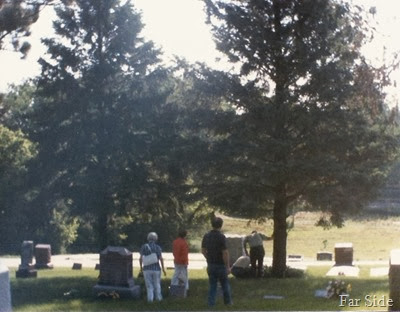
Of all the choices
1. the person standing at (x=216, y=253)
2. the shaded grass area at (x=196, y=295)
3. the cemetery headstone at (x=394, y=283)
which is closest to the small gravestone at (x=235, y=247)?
the shaded grass area at (x=196, y=295)

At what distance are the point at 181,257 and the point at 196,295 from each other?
189 cm

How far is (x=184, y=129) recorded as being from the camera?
25734mm

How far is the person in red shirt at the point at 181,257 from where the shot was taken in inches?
658

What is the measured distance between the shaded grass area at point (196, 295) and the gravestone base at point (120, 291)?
19 cm

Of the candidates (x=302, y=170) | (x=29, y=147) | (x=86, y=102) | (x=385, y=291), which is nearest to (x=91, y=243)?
(x=29, y=147)

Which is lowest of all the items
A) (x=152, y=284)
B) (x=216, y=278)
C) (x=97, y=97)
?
(x=152, y=284)

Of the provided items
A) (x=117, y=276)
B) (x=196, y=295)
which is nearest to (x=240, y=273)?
(x=196, y=295)

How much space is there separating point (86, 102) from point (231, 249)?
7890 mm

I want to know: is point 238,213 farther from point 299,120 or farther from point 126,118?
point 126,118

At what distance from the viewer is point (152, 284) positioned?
17234mm

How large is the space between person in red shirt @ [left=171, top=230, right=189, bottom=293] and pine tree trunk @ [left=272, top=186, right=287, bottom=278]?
24.0ft

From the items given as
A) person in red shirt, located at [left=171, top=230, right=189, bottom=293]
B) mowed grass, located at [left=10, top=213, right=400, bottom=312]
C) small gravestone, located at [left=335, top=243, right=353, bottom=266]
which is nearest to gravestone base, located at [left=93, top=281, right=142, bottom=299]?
mowed grass, located at [left=10, top=213, right=400, bottom=312]

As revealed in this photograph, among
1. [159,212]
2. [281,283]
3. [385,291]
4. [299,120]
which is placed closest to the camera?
[385,291]

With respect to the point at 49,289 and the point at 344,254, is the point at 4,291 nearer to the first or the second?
the point at 49,289
